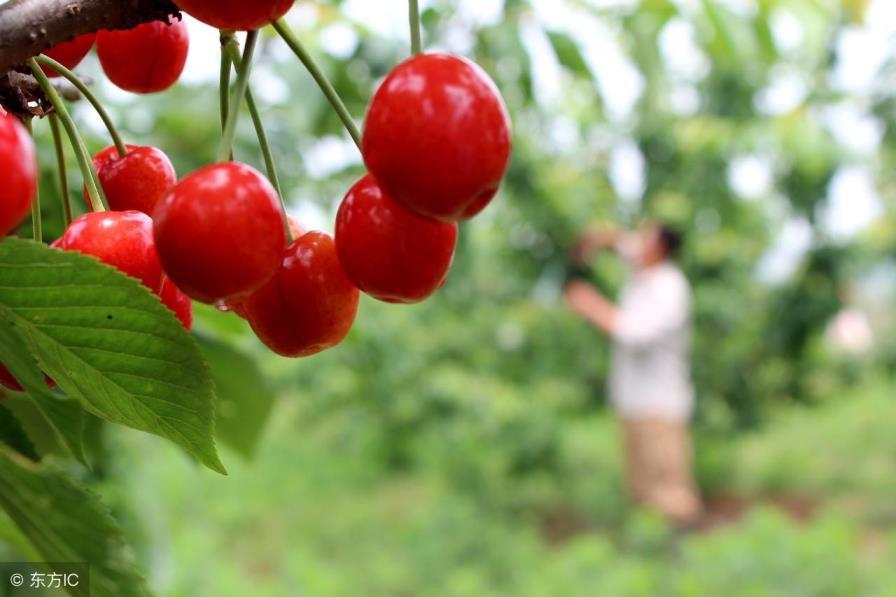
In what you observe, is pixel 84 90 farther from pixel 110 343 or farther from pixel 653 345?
pixel 653 345

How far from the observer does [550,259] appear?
741cm

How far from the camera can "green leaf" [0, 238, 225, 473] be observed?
470 mm

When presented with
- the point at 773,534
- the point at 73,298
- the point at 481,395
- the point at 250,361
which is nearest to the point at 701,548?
the point at 773,534

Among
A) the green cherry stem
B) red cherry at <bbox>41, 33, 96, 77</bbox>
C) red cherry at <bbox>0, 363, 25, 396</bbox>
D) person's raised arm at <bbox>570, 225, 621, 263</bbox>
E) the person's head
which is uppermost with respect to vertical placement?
person's raised arm at <bbox>570, 225, 621, 263</bbox>

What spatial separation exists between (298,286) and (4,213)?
203mm

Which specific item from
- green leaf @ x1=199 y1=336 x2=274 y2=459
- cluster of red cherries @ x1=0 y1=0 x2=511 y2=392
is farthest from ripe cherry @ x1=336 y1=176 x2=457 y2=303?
green leaf @ x1=199 y1=336 x2=274 y2=459

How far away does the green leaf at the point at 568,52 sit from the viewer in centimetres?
196

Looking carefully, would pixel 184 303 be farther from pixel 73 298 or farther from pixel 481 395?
pixel 481 395

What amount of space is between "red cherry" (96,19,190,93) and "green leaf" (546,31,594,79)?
142 cm

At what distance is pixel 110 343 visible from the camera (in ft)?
1.63

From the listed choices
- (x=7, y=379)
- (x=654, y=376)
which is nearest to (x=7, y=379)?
(x=7, y=379)

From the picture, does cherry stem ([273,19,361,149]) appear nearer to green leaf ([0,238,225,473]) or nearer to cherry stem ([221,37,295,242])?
cherry stem ([221,37,295,242])

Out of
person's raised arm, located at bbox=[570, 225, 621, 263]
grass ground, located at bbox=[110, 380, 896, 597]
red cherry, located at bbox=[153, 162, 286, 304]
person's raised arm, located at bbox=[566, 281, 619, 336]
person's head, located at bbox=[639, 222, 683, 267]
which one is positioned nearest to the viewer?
red cherry, located at bbox=[153, 162, 286, 304]

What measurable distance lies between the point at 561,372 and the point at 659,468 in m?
1.77
